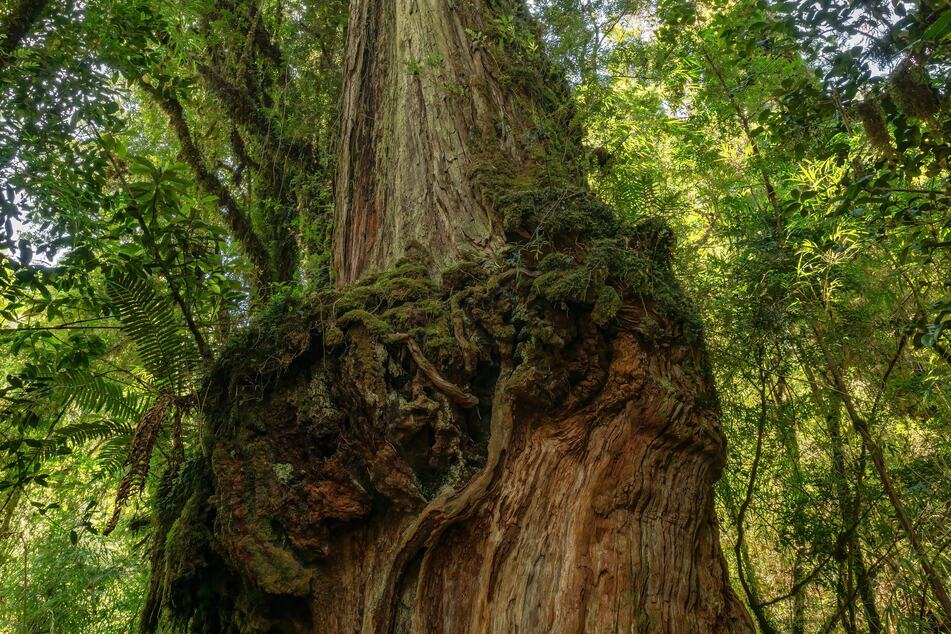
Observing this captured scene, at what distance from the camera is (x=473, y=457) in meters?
1.92

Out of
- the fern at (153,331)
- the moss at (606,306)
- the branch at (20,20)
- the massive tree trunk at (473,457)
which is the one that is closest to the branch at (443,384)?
the massive tree trunk at (473,457)

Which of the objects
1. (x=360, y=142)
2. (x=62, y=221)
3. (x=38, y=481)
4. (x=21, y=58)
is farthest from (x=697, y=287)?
(x=21, y=58)

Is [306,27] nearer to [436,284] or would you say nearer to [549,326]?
[436,284]

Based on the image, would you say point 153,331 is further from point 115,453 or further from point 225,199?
point 225,199

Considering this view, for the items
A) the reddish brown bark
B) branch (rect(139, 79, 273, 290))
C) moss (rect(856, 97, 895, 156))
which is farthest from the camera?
branch (rect(139, 79, 273, 290))

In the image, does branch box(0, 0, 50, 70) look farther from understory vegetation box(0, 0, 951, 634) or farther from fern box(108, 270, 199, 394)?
fern box(108, 270, 199, 394)

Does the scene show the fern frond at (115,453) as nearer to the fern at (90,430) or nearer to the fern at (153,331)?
the fern at (90,430)

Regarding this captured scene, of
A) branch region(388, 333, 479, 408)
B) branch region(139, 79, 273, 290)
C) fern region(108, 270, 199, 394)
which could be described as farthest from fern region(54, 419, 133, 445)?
branch region(139, 79, 273, 290)

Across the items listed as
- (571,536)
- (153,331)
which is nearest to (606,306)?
(571,536)

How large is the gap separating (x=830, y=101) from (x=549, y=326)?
168cm

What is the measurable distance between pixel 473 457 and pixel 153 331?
1.57m

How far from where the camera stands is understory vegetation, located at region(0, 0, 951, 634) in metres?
2.02

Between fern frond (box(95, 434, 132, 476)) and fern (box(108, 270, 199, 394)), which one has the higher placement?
fern (box(108, 270, 199, 394))

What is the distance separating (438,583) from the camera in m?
1.78
